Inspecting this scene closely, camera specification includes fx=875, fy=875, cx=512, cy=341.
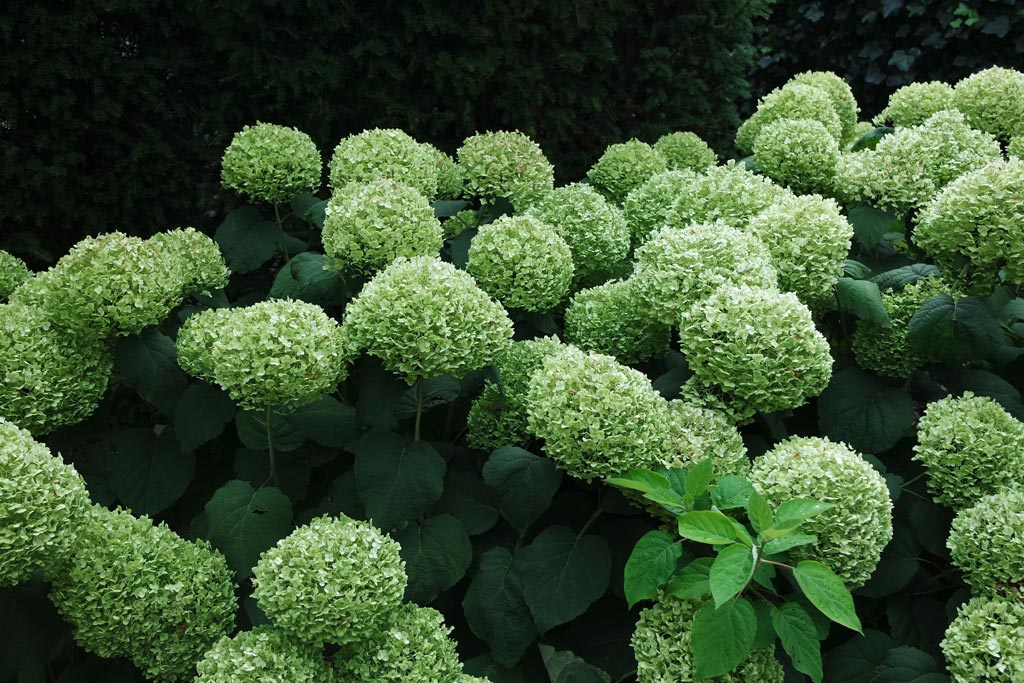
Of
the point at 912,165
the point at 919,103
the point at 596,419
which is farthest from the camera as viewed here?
Result: the point at 919,103

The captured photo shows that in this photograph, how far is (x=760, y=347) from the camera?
1863 mm

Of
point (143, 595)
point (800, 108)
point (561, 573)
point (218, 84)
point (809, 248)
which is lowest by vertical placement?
point (143, 595)

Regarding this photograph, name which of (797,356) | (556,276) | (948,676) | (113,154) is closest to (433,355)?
(556,276)

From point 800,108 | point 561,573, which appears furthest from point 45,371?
point 800,108

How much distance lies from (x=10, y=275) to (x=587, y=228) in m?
1.79

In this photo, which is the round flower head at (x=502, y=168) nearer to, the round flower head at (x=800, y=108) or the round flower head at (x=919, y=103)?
the round flower head at (x=800, y=108)

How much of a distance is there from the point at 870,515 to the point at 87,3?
3.69 metres

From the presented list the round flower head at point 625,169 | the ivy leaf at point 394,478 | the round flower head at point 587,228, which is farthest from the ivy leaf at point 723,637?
the round flower head at point 625,169

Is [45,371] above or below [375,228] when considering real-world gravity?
below

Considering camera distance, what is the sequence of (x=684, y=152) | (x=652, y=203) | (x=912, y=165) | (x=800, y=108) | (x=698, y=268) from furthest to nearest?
(x=684, y=152) → (x=800, y=108) → (x=652, y=203) → (x=912, y=165) → (x=698, y=268)

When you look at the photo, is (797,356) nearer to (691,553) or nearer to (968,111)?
(691,553)

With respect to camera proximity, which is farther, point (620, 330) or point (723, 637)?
point (620, 330)

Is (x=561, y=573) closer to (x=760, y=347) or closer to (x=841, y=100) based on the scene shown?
(x=760, y=347)

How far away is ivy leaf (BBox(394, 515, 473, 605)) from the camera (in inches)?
74.8
